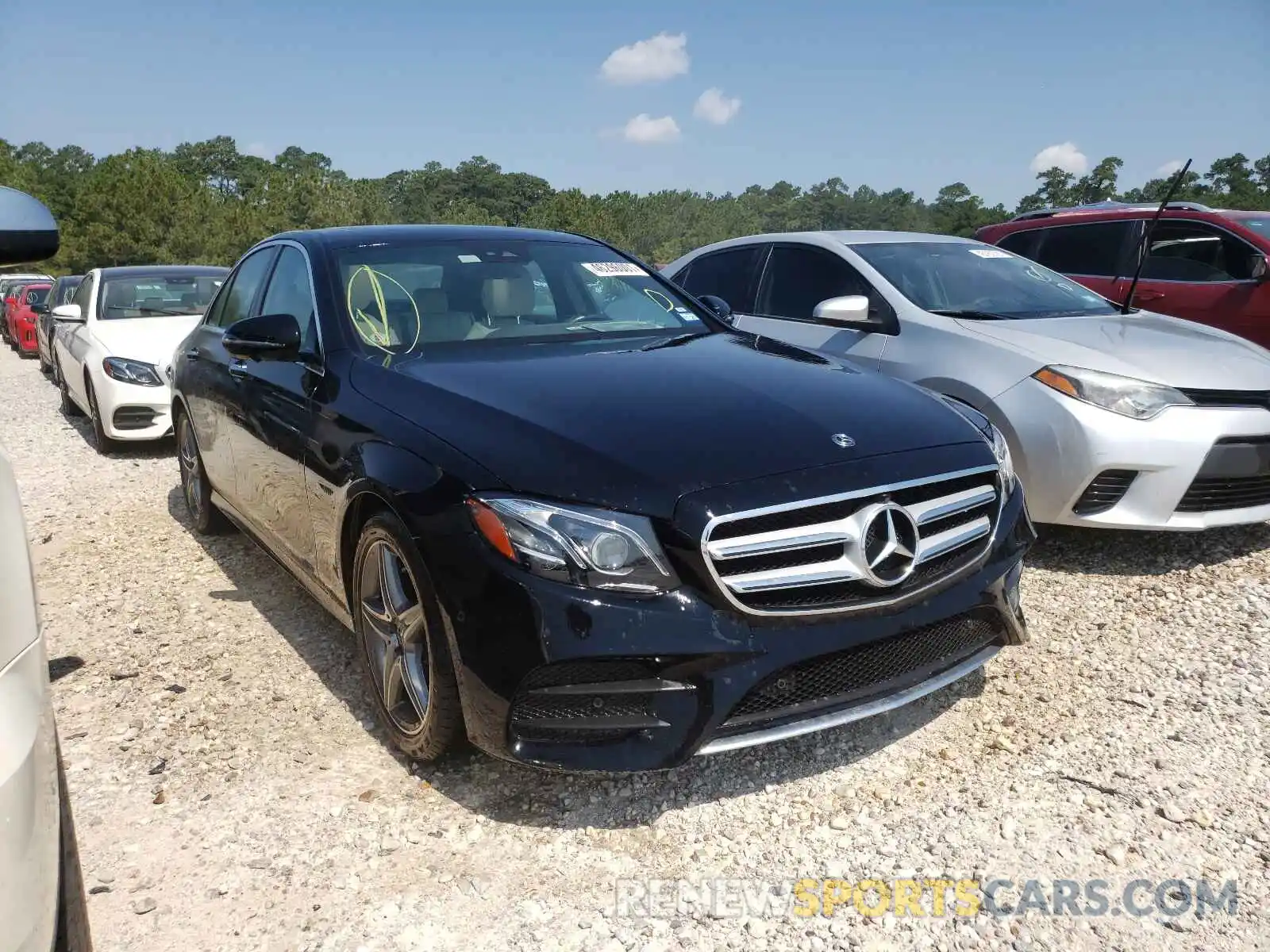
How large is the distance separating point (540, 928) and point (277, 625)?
7.33 feet

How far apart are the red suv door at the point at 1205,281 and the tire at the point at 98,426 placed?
8.04 m

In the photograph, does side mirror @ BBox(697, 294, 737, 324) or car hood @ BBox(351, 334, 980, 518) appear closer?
car hood @ BBox(351, 334, 980, 518)

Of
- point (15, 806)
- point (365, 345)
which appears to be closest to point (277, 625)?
point (365, 345)

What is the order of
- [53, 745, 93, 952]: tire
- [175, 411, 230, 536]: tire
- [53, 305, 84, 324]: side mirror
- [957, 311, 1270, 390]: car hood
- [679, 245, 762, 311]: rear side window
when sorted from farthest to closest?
[53, 305, 84, 324]: side mirror, [679, 245, 762, 311]: rear side window, [175, 411, 230, 536]: tire, [957, 311, 1270, 390]: car hood, [53, 745, 93, 952]: tire

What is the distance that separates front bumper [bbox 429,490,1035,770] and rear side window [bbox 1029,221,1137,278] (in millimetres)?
6192

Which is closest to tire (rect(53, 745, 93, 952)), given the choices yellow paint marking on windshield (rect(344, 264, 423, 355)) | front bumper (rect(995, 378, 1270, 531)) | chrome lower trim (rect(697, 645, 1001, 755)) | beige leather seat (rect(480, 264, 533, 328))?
chrome lower trim (rect(697, 645, 1001, 755))

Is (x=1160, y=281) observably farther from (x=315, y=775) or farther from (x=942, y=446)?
(x=315, y=775)

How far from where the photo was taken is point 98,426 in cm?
766

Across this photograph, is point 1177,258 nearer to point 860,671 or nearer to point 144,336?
point 860,671

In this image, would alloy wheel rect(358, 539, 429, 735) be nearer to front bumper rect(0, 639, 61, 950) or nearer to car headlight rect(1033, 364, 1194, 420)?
front bumper rect(0, 639, 61, 950)

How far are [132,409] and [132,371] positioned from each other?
1.03 ft

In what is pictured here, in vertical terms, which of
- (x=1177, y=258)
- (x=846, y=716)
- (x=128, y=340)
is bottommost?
(x=846, y=716)

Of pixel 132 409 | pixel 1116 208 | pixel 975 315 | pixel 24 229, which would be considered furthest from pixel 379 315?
pixel 1116 208

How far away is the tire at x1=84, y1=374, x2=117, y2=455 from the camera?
7586 millimetres
